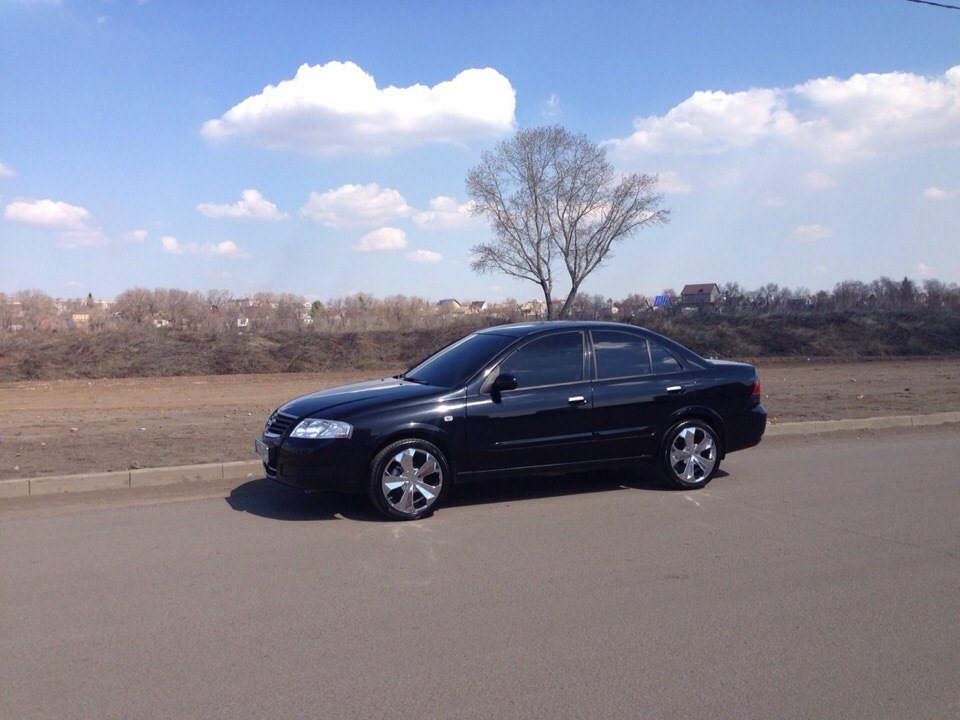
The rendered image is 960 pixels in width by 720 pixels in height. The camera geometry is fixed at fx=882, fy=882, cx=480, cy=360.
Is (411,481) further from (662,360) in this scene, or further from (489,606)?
(662,360)

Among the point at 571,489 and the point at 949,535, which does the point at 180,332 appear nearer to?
the point at 571,489

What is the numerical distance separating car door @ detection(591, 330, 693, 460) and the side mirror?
0.89 meters

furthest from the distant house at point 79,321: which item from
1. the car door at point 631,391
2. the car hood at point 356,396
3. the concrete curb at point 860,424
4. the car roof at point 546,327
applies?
the car door at point 631,391

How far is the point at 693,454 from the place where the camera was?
28.0 feet

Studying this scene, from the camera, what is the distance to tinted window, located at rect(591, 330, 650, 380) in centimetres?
838

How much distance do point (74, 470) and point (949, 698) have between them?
791cm

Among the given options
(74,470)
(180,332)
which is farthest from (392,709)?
(180,332)

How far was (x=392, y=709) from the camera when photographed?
12.9ft

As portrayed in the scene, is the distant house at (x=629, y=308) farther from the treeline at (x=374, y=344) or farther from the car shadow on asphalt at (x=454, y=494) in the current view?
the car shadow on asphalt at (x=454, y=494)

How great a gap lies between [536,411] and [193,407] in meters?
8.94

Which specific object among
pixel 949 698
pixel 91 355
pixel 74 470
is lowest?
pixel 949 698

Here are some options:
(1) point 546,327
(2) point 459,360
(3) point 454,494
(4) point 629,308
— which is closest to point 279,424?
(2) point 459,360

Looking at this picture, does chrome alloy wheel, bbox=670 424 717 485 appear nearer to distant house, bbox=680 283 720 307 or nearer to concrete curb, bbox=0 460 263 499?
concrete curb, bbox=0 460 263 499

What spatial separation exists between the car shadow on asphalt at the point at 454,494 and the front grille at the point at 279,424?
0.70 metres
